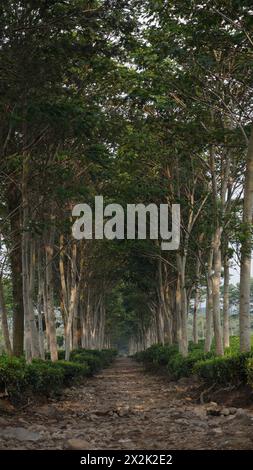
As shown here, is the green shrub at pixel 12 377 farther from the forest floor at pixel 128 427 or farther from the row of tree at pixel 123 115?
the row of tree at pixel 123 115

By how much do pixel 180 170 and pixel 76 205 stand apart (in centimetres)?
456

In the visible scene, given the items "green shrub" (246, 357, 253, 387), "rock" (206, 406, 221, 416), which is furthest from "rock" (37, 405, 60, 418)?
"green shrub" (246, 357, 253, 387)

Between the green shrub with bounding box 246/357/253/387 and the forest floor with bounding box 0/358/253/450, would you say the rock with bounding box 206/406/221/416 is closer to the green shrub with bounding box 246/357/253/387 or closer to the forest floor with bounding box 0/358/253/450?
the forest floor with bounding box 0/358/253/450

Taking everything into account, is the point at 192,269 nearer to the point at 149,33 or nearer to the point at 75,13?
the point at 149,33

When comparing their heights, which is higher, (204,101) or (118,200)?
(204,101)

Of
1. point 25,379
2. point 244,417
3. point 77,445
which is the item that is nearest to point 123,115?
point 25,379

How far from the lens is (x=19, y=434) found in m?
9.46

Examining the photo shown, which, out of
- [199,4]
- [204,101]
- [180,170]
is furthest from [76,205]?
[199,4]

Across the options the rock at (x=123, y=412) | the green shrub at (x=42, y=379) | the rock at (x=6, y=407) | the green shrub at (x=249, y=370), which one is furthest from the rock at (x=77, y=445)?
the green shrub at (x=42, y=379)

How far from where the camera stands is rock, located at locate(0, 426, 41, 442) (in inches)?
364

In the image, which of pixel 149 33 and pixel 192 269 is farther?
pixel 192 269

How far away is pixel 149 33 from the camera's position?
14.4 metres

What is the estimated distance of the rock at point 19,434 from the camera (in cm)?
924
